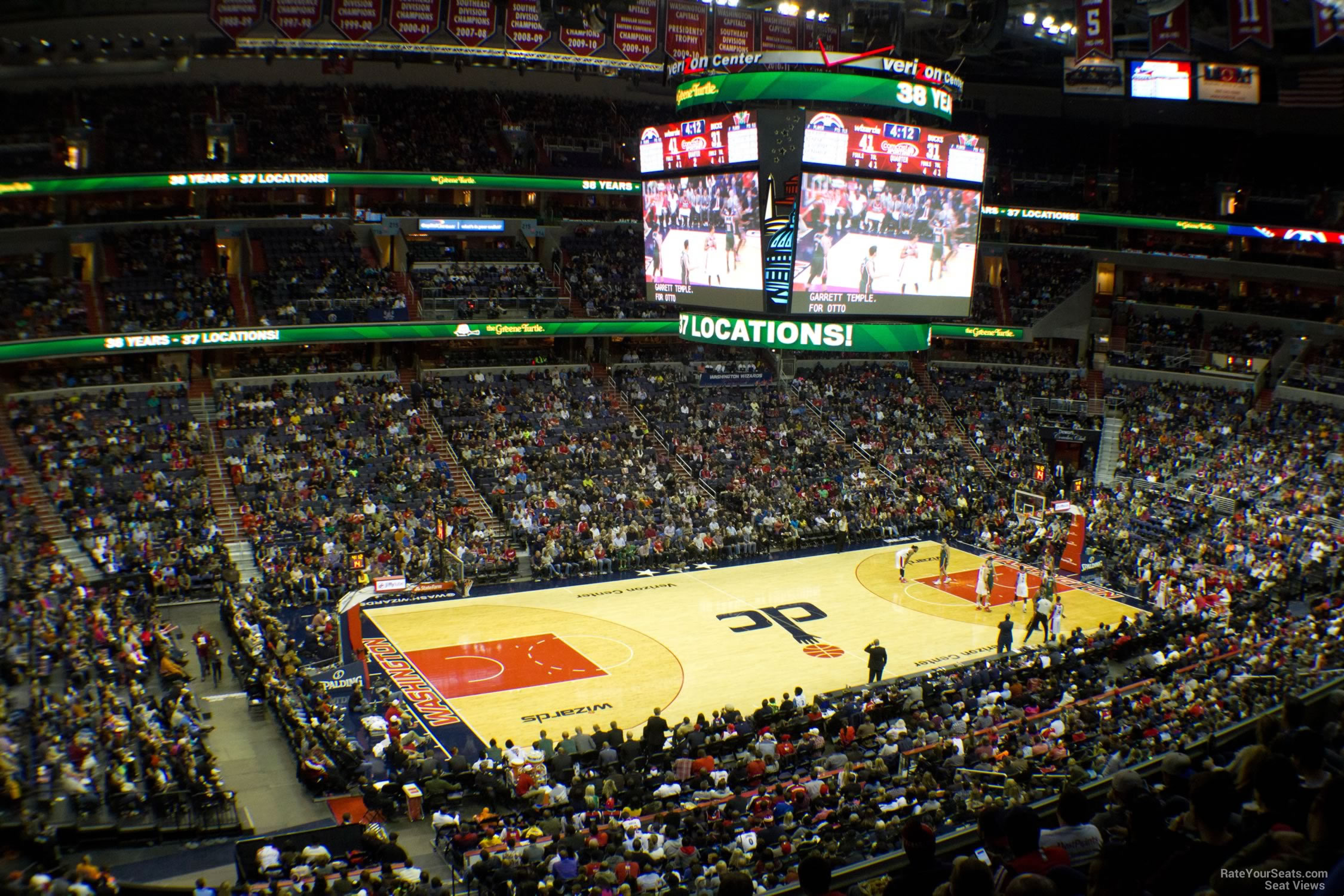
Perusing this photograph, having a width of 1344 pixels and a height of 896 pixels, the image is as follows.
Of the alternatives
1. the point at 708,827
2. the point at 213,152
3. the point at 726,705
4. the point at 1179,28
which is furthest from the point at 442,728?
the point at 213,152

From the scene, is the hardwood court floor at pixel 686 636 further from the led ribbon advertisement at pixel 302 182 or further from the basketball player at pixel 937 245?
the led ribbon advertisement at pixel 302 182

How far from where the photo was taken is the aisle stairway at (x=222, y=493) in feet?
91.7

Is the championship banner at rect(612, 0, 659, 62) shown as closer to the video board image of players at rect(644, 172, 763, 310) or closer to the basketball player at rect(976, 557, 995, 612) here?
the video board image of players at rect(644, 172, 763, 310)

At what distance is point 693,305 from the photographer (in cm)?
2536

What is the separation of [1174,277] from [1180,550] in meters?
23.3

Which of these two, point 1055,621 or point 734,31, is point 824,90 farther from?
point 1055,621

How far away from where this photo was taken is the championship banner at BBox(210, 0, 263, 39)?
30.5 m

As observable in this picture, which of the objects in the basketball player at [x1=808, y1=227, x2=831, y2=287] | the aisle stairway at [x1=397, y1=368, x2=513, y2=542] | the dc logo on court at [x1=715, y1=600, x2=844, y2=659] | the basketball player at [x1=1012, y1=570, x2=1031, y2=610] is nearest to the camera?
the basketball player at [x1=808, y1=227, x2=831, y2=287]

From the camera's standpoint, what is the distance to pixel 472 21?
107 ft

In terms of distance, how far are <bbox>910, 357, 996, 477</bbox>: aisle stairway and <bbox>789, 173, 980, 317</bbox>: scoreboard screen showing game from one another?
1536 cm

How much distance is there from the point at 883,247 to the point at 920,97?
11.3 ft

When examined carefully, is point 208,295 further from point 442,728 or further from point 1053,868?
point 1053,868

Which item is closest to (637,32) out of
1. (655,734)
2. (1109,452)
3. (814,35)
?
(814,35)

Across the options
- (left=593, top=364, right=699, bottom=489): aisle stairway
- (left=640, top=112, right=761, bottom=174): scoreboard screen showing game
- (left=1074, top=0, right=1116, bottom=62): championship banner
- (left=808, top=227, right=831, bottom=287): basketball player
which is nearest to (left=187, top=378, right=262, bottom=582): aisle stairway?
(left=593, top=364, right=699, bottom=489): aisle stairway
